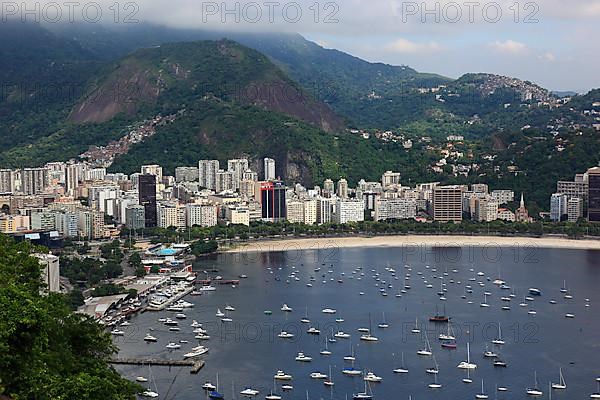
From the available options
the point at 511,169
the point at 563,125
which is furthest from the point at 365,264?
the point at 563,125

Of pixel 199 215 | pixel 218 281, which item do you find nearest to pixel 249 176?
pixel 199 215

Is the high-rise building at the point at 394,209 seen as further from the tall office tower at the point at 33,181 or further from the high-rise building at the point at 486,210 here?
the tall office tower at the point at 33,181

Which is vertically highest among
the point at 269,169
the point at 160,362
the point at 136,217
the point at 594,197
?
the point at 269,169

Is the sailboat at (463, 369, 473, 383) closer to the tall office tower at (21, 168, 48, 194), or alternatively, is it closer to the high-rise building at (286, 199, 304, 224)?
the high-rise building at (286, 199, 304, 224)

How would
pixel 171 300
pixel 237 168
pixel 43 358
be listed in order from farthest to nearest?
pixel 237 168, pixel 171 300, pixel 43 358

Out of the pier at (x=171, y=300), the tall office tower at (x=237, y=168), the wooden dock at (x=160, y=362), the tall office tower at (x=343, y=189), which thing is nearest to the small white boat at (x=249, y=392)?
the wooden dock at (x=160, y=362)

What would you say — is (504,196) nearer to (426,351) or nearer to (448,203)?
(448,203)

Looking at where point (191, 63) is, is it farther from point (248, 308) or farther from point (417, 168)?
point (248, 308)

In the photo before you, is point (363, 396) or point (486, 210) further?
point (486, 210)
